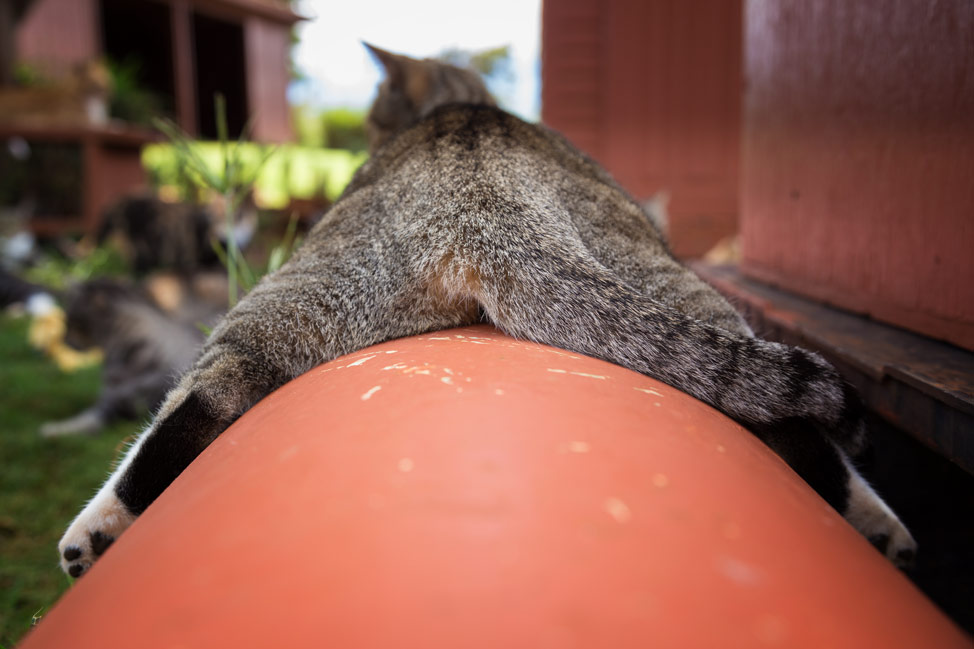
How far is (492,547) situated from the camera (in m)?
0.79

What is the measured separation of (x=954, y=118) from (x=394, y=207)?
1.57m

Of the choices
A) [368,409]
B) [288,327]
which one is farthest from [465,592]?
[288,327]

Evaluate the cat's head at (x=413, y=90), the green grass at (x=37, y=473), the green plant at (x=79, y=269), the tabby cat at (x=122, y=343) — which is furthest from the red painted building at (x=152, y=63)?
the cat's head at (x=413, y=90)

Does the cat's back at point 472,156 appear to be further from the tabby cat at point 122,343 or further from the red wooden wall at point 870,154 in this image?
the tabby cat at point 122,343

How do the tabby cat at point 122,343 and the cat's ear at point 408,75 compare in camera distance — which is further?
the tabby cat at point 122,343

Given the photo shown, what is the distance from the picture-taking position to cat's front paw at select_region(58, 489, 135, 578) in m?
1.57

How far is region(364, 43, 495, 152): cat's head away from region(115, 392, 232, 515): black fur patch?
7.53ft

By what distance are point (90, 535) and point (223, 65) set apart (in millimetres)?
18266

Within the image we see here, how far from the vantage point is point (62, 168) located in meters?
10.8

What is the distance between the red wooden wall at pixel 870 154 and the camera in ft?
6.04

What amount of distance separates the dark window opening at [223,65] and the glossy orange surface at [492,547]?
708 inches

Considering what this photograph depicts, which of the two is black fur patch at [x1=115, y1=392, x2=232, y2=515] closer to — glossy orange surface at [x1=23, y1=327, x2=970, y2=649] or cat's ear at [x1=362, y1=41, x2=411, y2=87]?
glossy orange surface at [x1=23, y1=327, x2=970, y2=649]

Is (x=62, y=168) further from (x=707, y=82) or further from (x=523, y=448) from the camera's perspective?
(x=523, y=448)

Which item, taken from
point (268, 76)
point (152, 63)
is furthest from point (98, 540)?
point (152, 63)
